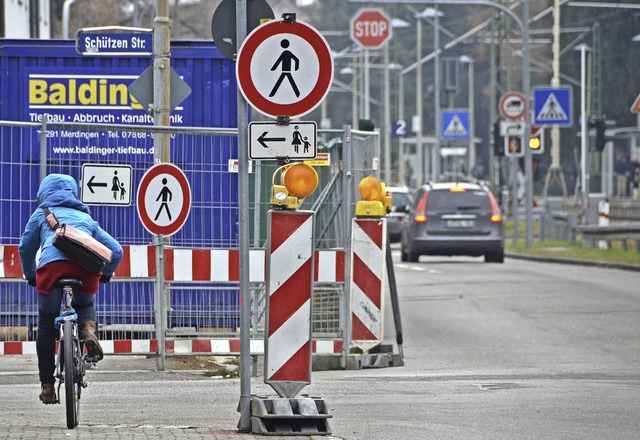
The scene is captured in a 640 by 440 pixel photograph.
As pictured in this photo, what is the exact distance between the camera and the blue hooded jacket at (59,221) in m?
9.80

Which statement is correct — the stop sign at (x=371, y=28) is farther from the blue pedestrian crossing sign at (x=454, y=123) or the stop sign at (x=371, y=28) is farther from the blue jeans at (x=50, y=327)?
the blue jeans at (x=50, y=327)

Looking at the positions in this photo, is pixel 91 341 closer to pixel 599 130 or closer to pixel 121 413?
pixel 121 413

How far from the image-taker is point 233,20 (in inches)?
400

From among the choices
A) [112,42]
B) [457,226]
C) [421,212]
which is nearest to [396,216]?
[421,212]

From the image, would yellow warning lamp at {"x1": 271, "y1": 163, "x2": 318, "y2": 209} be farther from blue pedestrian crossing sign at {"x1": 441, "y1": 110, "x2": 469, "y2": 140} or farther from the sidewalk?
blue pedestrian crossing sign at {"x1": 441, "y1": 110, "x2": 469, "y2": 140}

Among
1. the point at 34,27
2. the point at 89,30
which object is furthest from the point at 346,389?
the point at 34,27

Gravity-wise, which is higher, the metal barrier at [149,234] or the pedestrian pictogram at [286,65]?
the pedestrian pictogram at [286,65]

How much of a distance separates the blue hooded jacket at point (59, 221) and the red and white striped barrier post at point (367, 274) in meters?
4.11

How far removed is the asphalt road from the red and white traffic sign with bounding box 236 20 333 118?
1.84m

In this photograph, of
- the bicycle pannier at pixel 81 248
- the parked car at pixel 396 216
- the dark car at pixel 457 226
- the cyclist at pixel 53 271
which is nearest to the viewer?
the bicycle pannier at pixel 81 248

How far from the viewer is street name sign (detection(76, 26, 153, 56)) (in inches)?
617

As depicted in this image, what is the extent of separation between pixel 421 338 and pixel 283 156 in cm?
786

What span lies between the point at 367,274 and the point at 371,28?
241 feet

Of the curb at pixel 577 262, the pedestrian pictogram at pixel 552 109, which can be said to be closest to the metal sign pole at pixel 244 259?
the curb at pixel 577 262
